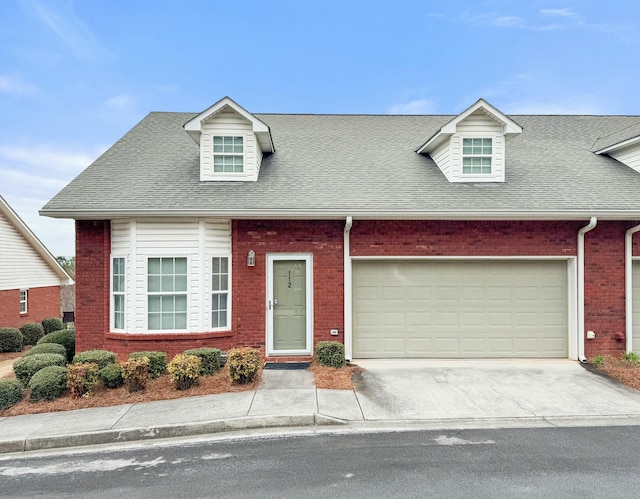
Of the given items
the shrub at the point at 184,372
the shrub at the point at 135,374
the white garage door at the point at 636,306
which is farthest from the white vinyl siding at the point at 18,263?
the white garage door at the point at 636,306

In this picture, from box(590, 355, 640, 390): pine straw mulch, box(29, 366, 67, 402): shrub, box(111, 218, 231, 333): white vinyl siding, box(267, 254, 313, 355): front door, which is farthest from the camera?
box(267, 254, 313, 355): front door

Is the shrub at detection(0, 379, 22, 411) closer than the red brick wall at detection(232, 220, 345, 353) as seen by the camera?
Yes

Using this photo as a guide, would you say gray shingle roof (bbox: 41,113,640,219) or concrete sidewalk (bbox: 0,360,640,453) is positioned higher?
gray shingle roof (bbox: 41,113,640,219)

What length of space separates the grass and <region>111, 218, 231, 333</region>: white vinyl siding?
1.42m

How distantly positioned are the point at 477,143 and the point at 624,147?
431cm

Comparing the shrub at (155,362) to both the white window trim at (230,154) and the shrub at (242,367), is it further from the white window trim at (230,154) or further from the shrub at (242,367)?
the white window trim at (230,154)

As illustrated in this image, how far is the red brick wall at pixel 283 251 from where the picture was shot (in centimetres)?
887

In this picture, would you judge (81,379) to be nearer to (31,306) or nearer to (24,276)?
(24,276)

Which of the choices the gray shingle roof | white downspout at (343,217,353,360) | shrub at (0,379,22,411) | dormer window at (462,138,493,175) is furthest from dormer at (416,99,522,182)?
shrub at (0,379,22,411)

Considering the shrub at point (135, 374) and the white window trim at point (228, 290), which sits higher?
the white window trim at point (228, 290)

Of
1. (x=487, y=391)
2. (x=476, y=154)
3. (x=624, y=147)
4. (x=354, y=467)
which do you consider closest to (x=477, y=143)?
(x=476, y=154)

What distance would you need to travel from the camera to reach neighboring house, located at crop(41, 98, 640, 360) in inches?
338

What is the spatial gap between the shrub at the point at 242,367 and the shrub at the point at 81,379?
2.35 meters

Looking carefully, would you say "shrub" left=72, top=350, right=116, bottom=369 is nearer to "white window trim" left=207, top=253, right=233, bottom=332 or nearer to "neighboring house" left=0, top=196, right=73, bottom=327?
"white window trim" left=207, top=253, right=233, bottom=332
